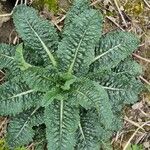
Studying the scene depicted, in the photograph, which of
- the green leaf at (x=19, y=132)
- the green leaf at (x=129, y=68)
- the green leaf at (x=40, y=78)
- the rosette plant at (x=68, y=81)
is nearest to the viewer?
the green leaf at (x=40, y=78)

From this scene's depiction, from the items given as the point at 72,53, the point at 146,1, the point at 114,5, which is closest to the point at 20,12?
the point at 72,53

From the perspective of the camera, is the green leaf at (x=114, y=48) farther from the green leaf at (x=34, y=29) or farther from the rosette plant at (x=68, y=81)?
the green leaf at (x=34, y=29)

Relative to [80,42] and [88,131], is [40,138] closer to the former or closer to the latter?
[88,131]

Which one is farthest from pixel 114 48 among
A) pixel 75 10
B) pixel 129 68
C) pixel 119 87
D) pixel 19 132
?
pixel 19 132

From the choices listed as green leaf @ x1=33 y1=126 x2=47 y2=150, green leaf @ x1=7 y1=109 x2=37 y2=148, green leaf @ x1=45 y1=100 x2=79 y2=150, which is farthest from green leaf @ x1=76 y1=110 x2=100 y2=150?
green leaf @ x1=7 y1=109 x2=37 y2=148

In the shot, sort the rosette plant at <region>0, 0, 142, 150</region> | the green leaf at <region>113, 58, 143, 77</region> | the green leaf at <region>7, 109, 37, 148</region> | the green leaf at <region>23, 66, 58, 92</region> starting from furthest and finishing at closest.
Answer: the green leaf at <region>113, 58, 143, 77</region>
the green leaf at <region>7, 109, 37, 148</region>
the rosette plant at <region>0, 0, 142, 150</region>
the green leaf at <region>23, 66, 58, 92</region>

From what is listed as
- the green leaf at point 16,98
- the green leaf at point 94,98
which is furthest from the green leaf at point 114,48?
the green leaf at point 16,98

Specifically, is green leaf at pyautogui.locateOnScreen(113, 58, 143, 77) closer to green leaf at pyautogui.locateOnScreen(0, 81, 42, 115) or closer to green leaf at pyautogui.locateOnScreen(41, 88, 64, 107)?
green leaf at pyautogui.locateOnScreen(41, 88, 64, 107)
